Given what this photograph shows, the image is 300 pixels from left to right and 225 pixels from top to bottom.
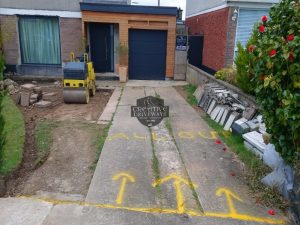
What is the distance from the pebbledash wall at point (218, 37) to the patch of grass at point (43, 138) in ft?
25.2

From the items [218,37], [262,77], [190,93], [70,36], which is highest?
[218,37]

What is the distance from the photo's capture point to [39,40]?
13.6 metres

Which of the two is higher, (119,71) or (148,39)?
(148,39)

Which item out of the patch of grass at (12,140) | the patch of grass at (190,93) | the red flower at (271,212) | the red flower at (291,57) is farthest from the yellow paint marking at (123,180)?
the patch of grass at (190,93)

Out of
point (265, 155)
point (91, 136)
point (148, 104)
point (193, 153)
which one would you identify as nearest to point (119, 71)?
point (148, 104)

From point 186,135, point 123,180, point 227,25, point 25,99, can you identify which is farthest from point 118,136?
point 227,25

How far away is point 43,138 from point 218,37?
9089 millimetres

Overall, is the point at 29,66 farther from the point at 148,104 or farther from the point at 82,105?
the point at 148,104

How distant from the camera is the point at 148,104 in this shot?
963 cm

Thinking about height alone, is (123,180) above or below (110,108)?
below

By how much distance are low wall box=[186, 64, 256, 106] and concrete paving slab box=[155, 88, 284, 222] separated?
49.3 inches

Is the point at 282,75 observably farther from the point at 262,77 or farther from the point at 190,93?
the point at 190,93

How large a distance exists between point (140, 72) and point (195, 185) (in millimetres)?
10329

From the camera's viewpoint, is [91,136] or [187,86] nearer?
[91,136]
